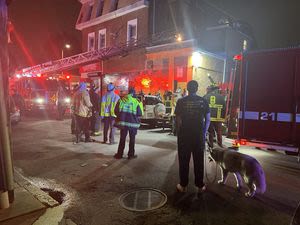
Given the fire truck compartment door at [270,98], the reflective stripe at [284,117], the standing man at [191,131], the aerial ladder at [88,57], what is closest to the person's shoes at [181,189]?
the standing man at [191,131]

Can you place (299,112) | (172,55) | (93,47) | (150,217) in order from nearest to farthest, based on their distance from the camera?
1. (150,217)
2. (299,112)
3. (172,55)
4. (93,47)

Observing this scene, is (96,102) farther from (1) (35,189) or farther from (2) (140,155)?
(1) (35,189)

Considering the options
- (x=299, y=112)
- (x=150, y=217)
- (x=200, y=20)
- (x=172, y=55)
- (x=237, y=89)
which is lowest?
(x=150, y=217)

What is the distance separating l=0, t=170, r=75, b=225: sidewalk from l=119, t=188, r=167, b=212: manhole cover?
983mm

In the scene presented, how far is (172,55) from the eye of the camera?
19.5m

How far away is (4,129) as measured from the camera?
12.3 ft

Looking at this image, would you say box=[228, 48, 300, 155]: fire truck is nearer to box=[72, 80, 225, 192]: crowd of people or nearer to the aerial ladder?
box=[72, 80, 225, 192]: crowd of people

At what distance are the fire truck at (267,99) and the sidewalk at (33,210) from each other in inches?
177

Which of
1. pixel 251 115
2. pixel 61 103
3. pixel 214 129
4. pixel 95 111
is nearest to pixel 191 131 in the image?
pixel 251 115

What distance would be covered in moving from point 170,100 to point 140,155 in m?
6.87

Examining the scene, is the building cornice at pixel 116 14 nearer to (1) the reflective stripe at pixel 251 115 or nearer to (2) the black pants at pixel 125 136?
(2) the black pants at pixel 125 136

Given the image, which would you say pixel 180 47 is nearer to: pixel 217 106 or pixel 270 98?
pixel 217 106

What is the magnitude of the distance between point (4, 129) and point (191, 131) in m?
2.95

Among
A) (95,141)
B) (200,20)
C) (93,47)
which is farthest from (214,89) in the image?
(93,47)
